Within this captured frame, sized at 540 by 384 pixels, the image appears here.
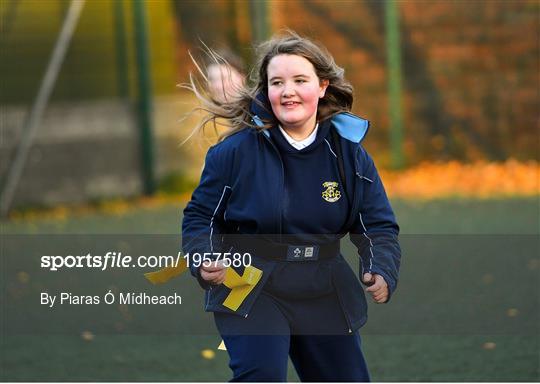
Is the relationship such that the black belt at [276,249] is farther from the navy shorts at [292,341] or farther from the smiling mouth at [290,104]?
the smiling mouth at [290,104]

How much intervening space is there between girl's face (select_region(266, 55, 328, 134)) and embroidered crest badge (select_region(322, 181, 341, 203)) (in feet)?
0.64

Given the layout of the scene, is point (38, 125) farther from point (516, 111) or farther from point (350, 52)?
point (516, 111)

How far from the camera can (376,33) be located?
12664mm

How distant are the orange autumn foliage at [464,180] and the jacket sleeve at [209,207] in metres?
7.66

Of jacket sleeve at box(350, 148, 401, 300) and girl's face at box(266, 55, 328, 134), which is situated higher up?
girl's face at box(266, 55, 328, 134)

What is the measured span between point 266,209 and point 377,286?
0.40m

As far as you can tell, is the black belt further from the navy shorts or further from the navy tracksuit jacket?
the navy shorts

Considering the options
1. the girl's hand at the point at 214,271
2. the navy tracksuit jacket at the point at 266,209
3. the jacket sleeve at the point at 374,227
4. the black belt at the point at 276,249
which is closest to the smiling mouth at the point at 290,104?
the navy tracksuit jacket at the point at 266,209

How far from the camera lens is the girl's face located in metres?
3.63

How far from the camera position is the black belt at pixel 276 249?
3553 mm

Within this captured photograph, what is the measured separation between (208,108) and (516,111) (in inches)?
360

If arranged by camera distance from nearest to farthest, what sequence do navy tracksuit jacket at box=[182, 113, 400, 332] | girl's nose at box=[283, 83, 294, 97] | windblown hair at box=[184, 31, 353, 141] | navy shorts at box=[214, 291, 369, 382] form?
navy shorts at box=[214, 291, 369, 382]
navy tracksuit jacket at box=[182, 113, 400, 332]
girl's nose at box=[283, 83, 294, 97]
windblown hair at box=[184, 31, 353, 141]

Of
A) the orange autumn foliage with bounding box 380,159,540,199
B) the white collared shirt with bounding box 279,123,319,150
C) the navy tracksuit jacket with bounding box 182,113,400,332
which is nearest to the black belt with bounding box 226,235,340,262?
the navy tracksuit jacket with bounding box 182,113,400,332

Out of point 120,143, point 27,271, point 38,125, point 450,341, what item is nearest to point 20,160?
point 38,125
